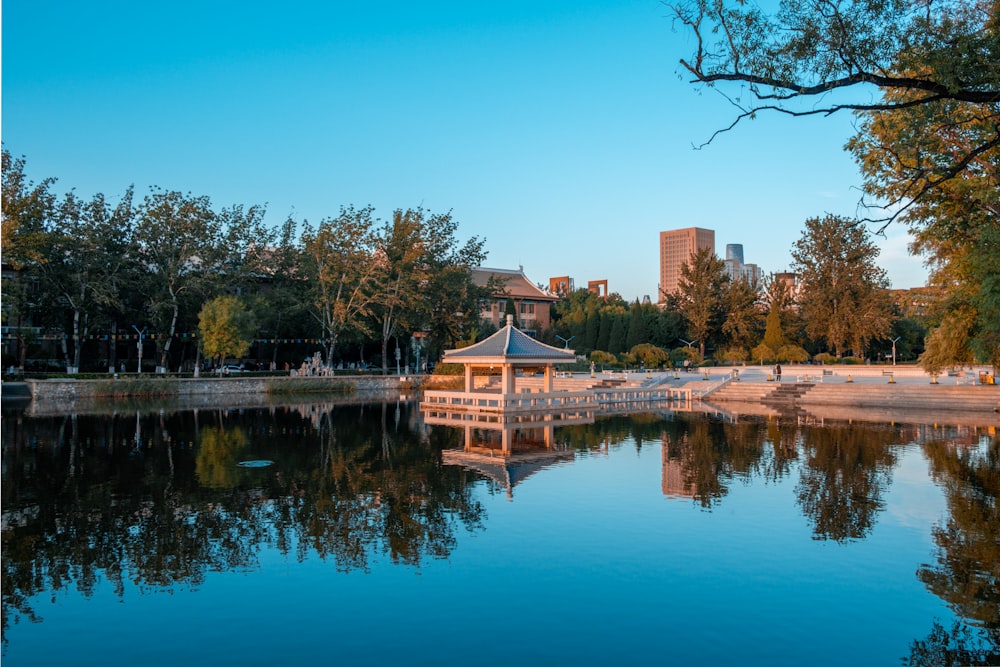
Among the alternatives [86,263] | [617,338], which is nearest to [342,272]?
[86,263]

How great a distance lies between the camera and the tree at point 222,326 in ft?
129

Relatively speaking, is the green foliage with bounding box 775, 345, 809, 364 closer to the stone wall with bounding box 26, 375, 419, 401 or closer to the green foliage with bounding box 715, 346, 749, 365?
the green foliage with bounding box 715, 346, 749, 365

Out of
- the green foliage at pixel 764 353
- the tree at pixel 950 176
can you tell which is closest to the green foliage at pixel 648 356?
the green foliage at pixel 764 353

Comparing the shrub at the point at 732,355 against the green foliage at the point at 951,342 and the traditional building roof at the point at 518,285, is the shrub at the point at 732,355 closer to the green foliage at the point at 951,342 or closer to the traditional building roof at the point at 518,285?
the traditional building roof at the point at 518,285

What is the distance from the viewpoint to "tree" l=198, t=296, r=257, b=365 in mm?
39469

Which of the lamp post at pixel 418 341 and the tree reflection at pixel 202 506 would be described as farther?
the lamp post at pixel 418 341

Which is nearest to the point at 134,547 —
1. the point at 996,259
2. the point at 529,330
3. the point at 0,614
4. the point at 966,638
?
the point at 0,614

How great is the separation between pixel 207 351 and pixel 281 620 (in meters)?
35.0

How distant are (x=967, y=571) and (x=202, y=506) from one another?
11023mm

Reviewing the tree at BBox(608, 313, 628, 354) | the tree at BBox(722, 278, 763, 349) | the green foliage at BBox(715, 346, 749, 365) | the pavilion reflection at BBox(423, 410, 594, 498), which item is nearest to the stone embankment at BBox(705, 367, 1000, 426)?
the pavilion reflection at BBox(423, 410, 594, 498)

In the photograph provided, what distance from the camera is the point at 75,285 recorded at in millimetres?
39000

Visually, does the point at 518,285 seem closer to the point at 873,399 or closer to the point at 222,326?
the point at 222,326

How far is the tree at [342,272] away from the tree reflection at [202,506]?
2267 centimetres

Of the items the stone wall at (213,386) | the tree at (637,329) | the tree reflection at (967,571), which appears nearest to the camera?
the tree reflection at (967,571)
